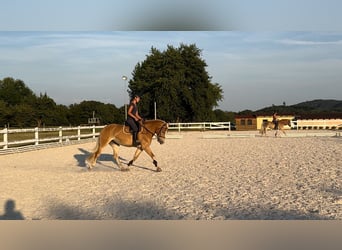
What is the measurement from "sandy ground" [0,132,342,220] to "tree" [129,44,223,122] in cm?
3206

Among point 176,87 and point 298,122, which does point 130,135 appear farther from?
point 176,87

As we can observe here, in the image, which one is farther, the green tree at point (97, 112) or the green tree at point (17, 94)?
the green tree at point (97, 112)

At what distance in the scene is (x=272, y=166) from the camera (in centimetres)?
893

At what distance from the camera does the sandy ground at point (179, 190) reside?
179 inches

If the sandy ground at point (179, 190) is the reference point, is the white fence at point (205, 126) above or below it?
above

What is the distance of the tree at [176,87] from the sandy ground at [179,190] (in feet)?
105

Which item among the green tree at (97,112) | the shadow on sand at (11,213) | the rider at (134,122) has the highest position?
the green tree at (97,112)

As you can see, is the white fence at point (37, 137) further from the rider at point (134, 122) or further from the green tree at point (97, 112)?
the green tree at point (97, 112)

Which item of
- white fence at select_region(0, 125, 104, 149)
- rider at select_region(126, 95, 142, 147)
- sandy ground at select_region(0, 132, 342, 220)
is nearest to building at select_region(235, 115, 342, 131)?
white fence at select_region(0, 125, 104, 149)

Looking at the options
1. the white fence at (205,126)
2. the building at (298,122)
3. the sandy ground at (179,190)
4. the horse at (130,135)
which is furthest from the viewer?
the building at (298,122)

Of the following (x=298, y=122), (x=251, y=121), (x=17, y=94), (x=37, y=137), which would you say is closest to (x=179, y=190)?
(x=37, y=137)

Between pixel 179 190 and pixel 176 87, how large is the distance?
36.1 metres

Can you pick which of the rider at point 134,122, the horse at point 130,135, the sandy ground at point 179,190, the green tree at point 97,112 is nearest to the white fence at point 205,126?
the green tree at point 97,112

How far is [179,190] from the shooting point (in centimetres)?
609
